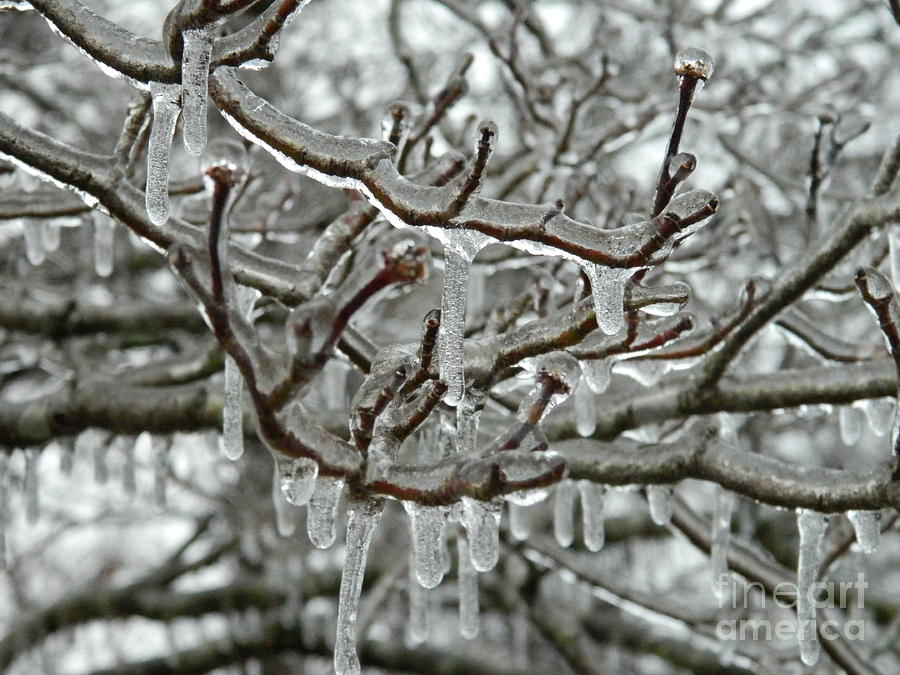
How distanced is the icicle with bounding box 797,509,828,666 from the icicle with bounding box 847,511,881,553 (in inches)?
2.5

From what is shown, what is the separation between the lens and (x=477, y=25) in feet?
12.8

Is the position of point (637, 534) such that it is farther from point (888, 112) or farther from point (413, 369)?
point (413, 369)

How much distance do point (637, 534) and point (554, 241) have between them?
418 centimetres

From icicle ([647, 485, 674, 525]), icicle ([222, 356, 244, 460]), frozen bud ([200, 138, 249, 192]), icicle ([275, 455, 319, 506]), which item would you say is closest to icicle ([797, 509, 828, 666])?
icicle ([647, 485, 674, 525])

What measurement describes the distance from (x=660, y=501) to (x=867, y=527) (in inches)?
20.6

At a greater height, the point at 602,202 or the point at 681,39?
the point at 681,39

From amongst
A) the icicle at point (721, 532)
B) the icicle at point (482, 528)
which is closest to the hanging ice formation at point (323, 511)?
the icicle at point (482, 528)

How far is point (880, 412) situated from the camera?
2525 mm

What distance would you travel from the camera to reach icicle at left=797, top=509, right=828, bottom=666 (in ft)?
7.02

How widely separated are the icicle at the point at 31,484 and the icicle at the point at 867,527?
2.46 metres

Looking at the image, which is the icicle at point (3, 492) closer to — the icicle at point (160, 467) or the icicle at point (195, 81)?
the icicle at point (160, 467)

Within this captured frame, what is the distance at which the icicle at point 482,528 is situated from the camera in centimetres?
154

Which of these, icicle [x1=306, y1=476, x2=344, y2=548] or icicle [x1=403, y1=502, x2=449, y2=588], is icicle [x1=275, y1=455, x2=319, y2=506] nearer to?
icicle [x1=306, y1=476, x2=344, y2=548]

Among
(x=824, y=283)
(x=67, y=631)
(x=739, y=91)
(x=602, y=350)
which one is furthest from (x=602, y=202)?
(x=67, y=631)
